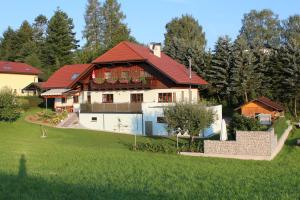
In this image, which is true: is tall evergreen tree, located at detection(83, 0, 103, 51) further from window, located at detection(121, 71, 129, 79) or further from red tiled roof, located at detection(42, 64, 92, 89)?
window, located at detection(121, 71, 129, 79)

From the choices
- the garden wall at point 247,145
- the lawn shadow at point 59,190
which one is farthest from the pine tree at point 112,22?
the lawn shadow at point 59,190

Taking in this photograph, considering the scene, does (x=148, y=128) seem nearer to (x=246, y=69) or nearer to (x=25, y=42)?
(x=246, y=69)

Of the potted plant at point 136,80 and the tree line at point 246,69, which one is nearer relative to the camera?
the potted plant at point 136,80

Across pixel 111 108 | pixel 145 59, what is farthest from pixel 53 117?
pixel 145 59

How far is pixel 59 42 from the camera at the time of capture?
79750 mm

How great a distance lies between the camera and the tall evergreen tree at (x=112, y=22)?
75.9m

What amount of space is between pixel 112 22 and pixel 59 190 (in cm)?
6616

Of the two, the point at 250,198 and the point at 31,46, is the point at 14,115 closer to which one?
the point at 250,198

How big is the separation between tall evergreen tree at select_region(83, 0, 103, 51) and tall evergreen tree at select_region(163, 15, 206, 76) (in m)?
13.7

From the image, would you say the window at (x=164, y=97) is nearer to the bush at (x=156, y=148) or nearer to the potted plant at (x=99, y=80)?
the potted plant at (x=99, y=80)

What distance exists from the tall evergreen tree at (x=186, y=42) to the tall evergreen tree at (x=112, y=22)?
380 inches

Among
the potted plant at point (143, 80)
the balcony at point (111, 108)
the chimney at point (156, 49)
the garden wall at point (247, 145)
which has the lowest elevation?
the garden wall at point (247, 145)

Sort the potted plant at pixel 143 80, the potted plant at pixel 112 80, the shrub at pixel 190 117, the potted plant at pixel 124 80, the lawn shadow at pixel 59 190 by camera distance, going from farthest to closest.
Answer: the potted plant at pixel 112 80 < the potted plant at pixel 124 80 < the potted plant at pixel 143 80 < the shrub at pixel 190 117 < the lawn shadow at pixel 59 190

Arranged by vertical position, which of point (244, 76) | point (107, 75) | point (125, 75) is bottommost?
point (125, 75)
